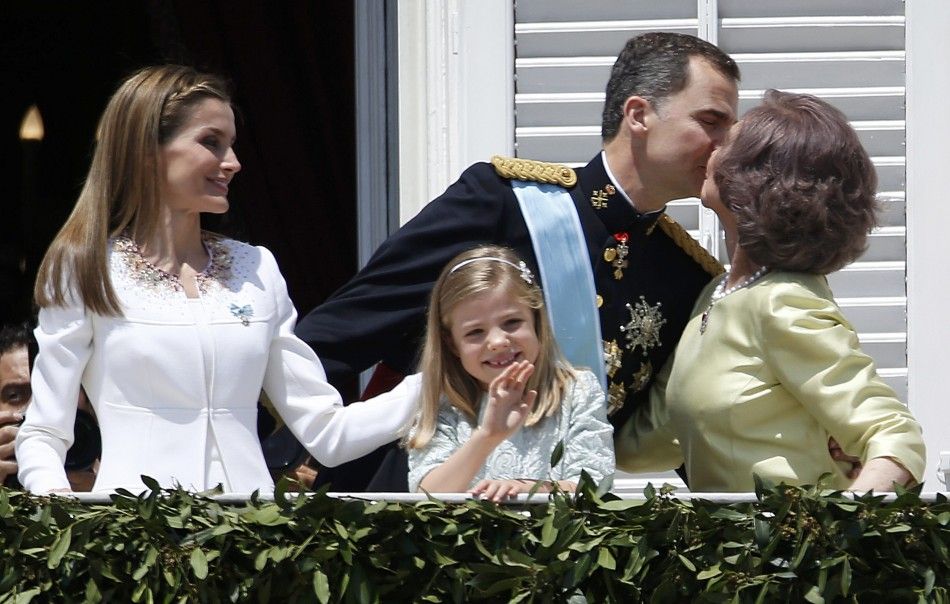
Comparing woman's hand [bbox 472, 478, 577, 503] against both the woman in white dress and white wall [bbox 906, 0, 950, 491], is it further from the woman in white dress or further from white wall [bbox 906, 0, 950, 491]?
white wall [bbox 906, 0, 950, 491]

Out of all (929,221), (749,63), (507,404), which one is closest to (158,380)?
(507,404)

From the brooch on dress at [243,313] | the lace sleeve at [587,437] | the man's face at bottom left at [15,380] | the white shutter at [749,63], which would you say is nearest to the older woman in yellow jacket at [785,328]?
the lace sleeve at [587,437]

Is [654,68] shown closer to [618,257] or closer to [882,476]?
[618,257]

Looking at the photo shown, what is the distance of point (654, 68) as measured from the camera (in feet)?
13.1

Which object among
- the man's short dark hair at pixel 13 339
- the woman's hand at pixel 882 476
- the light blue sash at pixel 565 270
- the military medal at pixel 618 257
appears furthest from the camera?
the man's short dark hair at pixel 13 339

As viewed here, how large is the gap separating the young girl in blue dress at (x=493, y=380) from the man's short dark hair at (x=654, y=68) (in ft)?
2.05

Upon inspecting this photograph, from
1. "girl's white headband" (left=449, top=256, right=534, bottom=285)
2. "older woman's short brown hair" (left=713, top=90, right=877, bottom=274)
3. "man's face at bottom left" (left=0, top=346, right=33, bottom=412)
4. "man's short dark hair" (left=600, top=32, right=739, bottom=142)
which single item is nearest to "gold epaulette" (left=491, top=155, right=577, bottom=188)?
"man's short dark hair" (left=600, top=32, right=739, bottom=142)

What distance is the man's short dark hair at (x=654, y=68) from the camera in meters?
3.96

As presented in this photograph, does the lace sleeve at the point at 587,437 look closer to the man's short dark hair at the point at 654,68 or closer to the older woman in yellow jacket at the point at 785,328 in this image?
the older woman in yellow jacket at the point at 785,328

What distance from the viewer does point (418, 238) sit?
386 centimetres

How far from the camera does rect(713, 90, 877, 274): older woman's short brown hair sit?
10.9 feet

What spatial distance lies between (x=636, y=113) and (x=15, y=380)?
1.62 m

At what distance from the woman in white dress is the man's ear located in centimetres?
83

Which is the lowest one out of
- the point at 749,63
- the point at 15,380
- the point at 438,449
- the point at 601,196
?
the point at 15,380
